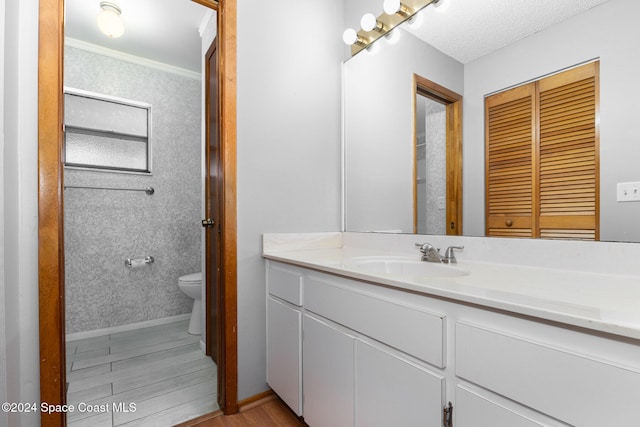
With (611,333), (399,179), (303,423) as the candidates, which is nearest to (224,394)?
(303,423)

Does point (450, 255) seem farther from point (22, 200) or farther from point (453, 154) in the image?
point (22, 200)

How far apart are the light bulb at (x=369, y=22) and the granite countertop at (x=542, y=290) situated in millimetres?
1319

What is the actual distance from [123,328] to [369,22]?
2.94 metres

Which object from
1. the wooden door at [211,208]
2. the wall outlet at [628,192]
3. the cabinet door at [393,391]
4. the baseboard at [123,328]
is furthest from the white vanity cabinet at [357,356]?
the baseboard at [123,328]

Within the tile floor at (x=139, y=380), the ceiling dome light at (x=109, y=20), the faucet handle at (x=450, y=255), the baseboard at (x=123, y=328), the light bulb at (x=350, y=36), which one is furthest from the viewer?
the baseboard at (x=123, y=328)

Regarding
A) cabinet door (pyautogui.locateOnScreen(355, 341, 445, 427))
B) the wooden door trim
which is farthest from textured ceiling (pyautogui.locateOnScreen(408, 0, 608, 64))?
cabinet door (pyautogui.locateOnScreen(355, 341, 445, 427))

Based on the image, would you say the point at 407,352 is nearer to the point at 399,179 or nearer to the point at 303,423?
the point at 303,423

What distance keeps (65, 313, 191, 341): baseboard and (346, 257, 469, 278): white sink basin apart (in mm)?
2230

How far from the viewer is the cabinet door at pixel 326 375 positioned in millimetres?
1061

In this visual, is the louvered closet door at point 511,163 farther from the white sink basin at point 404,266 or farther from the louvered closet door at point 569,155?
the white sink basin at point 404,266

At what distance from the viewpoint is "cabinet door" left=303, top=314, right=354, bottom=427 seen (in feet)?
3.48

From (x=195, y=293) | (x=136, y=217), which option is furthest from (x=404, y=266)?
(x=136, y=217)

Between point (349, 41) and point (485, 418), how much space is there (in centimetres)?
181

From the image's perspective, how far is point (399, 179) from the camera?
1.65m
